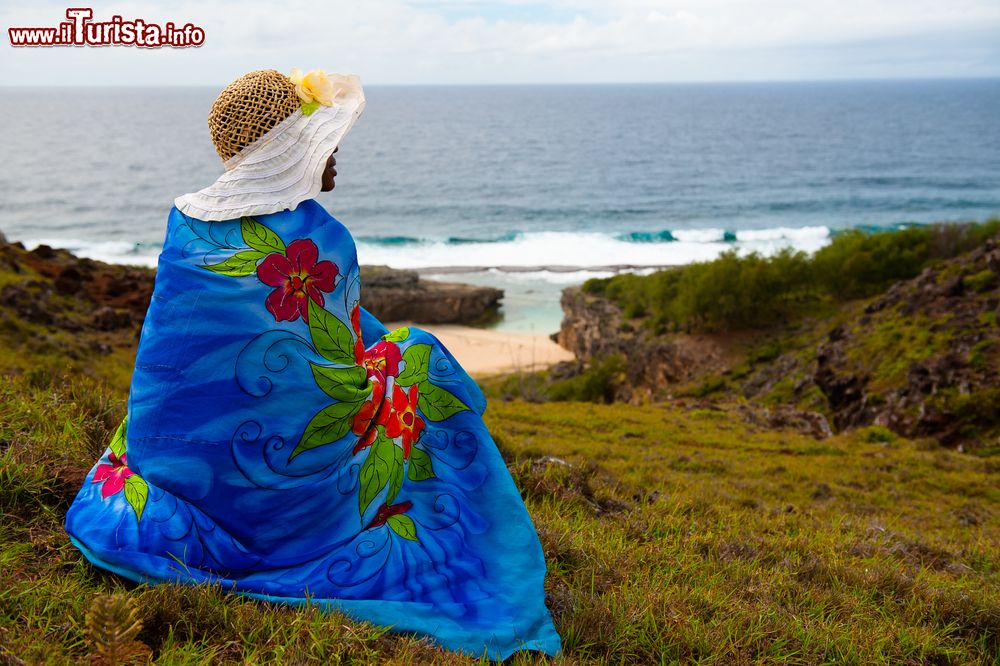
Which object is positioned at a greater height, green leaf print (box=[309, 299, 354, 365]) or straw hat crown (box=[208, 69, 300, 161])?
straw hat crown (box=[208, 69, 300, 161])

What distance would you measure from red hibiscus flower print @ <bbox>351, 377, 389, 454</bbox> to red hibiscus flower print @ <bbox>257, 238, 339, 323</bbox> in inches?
15.9

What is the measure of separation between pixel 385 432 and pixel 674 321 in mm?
18954

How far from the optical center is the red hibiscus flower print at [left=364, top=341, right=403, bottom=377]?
3414 mm

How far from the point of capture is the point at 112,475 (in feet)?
10.5

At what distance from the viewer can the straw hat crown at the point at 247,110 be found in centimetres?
323

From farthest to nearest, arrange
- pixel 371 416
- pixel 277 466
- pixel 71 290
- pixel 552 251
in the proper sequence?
pixel 552 251 → pixel 71 290 → pixel 371 416 → pixel 277 466

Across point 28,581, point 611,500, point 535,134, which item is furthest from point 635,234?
point 535,134

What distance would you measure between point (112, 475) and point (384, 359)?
1.13 meters

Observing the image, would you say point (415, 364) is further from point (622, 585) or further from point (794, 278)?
point (794, 278)

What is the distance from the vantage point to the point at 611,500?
537 centimetres

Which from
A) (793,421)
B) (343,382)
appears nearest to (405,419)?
(343,382)

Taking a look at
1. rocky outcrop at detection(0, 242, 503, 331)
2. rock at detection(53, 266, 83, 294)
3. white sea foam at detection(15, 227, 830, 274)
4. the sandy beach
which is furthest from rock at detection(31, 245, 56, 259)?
white sea foam at detection(15, 227, 830, 274)

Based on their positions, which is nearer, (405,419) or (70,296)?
(405,419)

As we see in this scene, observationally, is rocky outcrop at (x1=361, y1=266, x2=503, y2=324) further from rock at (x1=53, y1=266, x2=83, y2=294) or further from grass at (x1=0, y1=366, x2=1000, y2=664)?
grass at (x1=0, y1=366, x2=1000, y2=664)
